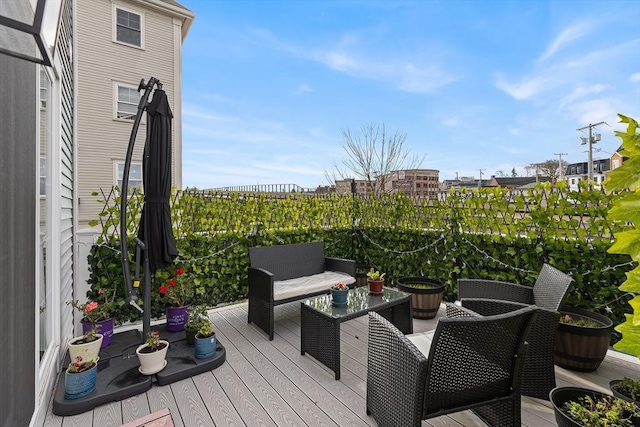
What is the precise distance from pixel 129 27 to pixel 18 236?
10207 millimetres

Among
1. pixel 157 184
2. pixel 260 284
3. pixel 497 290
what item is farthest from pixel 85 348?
pixel 497 290

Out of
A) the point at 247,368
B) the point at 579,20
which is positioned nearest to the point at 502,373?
the point at 247,368

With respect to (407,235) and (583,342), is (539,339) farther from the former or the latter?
(407,235)

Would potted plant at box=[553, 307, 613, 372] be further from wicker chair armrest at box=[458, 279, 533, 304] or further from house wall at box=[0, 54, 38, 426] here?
house wall at box=[0, 54, 38, 426]

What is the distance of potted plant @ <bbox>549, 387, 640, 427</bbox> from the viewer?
160cm

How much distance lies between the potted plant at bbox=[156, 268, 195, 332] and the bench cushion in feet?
3.51

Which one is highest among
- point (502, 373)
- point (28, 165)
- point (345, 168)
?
point (345, 168)

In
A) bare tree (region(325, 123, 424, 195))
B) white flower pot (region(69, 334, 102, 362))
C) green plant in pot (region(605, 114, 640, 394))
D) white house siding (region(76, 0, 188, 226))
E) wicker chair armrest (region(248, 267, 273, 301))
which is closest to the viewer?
green plant in pot (region(605, 114, 640, 394))

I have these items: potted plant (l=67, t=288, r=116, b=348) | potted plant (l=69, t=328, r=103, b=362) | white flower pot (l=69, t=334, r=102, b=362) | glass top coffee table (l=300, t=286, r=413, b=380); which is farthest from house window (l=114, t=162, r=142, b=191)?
glass top coffee table (l=300, t=286, r=413, b=380)

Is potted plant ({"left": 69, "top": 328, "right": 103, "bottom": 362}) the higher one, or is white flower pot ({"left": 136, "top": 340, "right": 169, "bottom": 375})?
potted plant ({"left": 69, "top": 328, "right": 103, "bottom": 362})

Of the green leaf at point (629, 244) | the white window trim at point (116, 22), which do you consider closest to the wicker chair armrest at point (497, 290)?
the green leaf at point (629, 244)

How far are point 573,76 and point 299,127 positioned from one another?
10214 millimetres

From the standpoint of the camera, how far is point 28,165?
1.84m

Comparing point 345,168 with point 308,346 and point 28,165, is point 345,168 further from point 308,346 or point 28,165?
point 28,165
